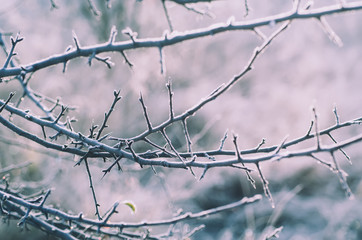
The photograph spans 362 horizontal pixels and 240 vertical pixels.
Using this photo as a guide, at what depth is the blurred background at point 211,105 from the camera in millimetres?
4582

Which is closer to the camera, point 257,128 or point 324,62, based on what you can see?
point 257,128

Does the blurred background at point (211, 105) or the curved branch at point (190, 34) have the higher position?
the blurred background at point (211, 105)

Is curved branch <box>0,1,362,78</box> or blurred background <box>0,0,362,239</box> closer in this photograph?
curved branch <box>0,1,362,78</box>

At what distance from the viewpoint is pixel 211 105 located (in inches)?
283

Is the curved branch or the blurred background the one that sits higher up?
the blurred background

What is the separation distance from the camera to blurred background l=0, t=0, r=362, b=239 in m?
4.58

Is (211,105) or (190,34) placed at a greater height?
(211,105)

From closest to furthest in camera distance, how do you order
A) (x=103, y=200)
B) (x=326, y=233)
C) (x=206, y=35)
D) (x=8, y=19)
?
(x=206, y=35), (x=103, y=200), (x=326, y=233), (x=8, y=19)

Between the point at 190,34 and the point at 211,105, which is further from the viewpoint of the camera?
the point at 211,105

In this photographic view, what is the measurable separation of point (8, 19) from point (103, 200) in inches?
129

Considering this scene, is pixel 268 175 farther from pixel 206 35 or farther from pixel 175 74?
pixel 206 35

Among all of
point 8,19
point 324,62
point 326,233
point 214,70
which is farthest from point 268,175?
point 8,19

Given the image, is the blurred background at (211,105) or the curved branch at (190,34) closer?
the curved branch at (190,34)

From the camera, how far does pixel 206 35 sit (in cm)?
91
